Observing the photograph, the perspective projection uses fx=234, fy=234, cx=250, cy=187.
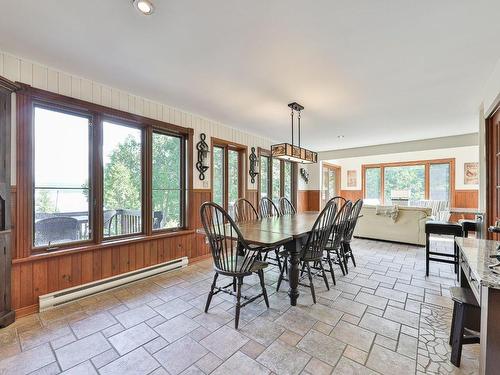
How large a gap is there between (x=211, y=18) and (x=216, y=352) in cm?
244

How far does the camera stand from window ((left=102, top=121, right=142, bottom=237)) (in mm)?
2947

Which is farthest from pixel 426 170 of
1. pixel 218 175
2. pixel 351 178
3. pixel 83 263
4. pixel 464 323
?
pixel 83 263

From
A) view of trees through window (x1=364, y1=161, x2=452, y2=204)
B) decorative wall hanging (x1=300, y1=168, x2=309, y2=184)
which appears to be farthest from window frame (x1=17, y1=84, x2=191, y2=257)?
view of trees through window (x1=364, y1=161, x2=452, y2=204)

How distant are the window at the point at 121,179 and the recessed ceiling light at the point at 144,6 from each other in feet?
5.76

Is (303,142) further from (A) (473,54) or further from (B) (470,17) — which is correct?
(B) (470,17)

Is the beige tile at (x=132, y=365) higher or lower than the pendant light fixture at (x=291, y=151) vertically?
lower

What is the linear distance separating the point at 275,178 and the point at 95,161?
4056 millimetres

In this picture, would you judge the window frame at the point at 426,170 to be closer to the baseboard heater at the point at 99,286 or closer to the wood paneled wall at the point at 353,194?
the wood paneled wall at the point at 353,194

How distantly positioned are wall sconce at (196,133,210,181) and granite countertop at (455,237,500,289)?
333cm

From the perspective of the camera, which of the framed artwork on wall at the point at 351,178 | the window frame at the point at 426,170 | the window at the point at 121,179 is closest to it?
the window at the point at 121,179

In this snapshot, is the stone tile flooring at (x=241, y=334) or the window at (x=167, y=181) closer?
the stone tile flooring at (x=241, y=334)

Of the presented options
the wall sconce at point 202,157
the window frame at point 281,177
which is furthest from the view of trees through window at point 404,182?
the wall sconce at point 202,157

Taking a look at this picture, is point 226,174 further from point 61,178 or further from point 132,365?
point 132,365

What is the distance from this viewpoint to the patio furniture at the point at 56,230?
2426mm
